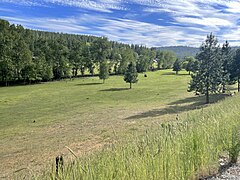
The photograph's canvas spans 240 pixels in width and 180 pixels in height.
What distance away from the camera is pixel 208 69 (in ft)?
143

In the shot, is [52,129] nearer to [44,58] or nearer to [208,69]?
[208,69]

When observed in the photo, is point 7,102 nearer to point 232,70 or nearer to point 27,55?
point 27,55

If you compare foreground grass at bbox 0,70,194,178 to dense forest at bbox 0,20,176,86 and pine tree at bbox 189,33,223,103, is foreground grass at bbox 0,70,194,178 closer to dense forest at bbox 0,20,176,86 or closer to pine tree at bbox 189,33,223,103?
pine tree at bbox 189,33,223,103

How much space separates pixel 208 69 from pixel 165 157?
4136 centimetres

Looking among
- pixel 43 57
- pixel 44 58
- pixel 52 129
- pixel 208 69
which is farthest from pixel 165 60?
pixel 52 129

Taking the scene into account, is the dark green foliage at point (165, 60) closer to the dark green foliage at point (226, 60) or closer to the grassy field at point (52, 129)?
the dark green foliage at point (226, 60)

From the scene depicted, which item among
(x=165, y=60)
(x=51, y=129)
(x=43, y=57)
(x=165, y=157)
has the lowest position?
(x=51, y=129)

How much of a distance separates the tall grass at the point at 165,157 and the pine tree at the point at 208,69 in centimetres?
3886

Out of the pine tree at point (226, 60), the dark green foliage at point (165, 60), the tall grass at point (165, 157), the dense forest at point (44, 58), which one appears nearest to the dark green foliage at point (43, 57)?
the dense forest at point (44, 58)

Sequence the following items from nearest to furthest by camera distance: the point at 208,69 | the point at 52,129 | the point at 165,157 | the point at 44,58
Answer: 1. the point at 165,157
2. the point at 52,129
3. the point at 208,69
4. the point at 44,58

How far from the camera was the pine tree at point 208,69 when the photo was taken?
142ft

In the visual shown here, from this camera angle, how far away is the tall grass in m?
4.04

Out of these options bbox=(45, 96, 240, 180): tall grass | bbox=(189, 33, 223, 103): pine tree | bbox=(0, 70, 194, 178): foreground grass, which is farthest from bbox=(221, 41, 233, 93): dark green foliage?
bbox=(45, 96, 240, 180): tall grass

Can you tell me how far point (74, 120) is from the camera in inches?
1275
